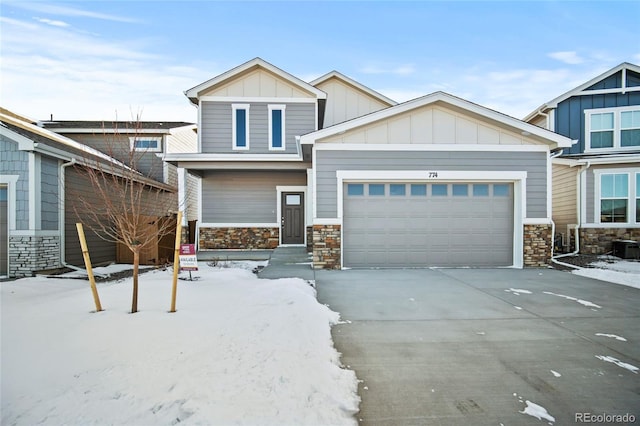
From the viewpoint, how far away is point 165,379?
2643 mm

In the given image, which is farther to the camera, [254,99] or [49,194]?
[254,99]

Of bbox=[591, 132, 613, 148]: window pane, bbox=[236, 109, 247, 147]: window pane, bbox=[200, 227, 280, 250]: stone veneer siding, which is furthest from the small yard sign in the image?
bbox=[591, 132, 613, 148]: window pane

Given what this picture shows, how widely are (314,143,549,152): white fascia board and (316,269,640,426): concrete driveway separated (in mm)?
3729

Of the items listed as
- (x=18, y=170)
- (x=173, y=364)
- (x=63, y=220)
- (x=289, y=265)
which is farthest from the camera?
(x=289, y=265)

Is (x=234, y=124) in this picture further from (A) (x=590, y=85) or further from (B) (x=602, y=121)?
(B) (x=602, y=121)

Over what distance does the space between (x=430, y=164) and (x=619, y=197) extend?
27.8ft

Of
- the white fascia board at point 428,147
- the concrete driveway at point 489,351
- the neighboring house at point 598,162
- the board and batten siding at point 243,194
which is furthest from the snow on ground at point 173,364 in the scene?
the neighboring house at point 598,162

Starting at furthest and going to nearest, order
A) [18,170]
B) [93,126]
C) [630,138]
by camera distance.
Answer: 1. [93,126]
2. [630,138]
3. [18,170]

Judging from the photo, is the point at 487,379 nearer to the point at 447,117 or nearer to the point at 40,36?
the point at 447,117

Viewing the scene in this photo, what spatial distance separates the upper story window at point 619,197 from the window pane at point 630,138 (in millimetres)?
1835

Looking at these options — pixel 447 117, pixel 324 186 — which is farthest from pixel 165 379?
pixel 447 117

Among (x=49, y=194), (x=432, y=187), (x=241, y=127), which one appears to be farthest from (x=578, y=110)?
(x=49, y=194)

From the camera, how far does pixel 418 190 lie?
8500 millimetres

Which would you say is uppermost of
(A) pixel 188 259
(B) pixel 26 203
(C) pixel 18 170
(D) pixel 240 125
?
(D) pixel 240 125
